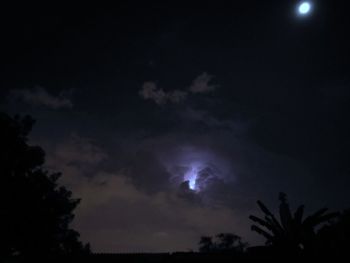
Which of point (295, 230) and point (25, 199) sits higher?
point (25, 199)

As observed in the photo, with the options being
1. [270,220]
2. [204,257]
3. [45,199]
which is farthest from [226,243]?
[270,220]

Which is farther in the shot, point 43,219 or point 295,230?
point 43,219

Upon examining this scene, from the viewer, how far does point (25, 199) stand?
24.7 metres

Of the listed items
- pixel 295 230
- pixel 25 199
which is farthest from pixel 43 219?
pixel 295 230

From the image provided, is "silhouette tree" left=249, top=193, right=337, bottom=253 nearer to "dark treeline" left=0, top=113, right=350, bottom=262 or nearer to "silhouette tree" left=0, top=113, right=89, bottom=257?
"dark treeline" left=0, top=113, right=350, bottom=262

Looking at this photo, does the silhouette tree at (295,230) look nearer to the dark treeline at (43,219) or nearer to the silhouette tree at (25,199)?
the dark treeline at (43,219)

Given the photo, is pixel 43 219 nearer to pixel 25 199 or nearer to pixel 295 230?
pixel 25 199

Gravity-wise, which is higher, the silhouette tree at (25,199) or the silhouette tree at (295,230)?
the silhouette tree at (25,199)

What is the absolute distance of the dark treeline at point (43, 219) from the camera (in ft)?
44.1

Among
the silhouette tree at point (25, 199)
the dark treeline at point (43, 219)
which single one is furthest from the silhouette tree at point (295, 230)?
the silhouette tree at point (25, 199)

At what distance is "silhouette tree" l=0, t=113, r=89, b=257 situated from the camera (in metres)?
24.0

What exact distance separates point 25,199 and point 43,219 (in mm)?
2252

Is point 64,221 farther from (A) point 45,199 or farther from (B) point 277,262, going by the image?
(B) point 277,262

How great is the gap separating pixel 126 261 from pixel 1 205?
1153 centimetres
